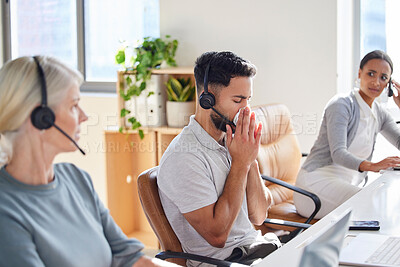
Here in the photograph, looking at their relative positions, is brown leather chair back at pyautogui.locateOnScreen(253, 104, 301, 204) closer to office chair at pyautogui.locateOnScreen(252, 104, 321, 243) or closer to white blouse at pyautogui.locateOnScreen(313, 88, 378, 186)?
office chair at pyautogui.locateOnScreen(252, 104, 321, 243)

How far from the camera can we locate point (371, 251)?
4.67ft

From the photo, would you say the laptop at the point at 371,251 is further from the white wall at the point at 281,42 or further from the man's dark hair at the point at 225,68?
the white wall at the point at 281,42

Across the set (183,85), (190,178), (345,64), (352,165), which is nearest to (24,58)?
(190,178)

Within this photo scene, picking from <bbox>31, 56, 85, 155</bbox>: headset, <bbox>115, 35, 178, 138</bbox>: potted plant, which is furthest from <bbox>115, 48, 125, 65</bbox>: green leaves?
<bbox>31, 56, 85, 155</bbox>: headset

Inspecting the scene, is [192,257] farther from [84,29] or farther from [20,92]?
[84,29]

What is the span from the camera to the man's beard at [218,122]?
1921 mm

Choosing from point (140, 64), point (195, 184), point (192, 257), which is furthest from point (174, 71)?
point (192, 257)

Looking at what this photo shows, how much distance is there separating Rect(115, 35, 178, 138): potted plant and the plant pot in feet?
0.59

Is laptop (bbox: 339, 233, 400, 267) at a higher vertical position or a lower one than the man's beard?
lower

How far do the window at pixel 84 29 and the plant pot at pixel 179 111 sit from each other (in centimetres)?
82

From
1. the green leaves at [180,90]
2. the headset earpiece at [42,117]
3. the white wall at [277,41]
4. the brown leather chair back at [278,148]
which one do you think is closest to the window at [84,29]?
the white wall at [277,41]

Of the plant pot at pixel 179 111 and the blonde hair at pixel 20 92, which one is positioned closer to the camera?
the blonde hair at pixel 20 92

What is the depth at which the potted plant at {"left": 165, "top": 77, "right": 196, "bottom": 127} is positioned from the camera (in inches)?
138

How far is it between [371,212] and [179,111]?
1899 millimetres
